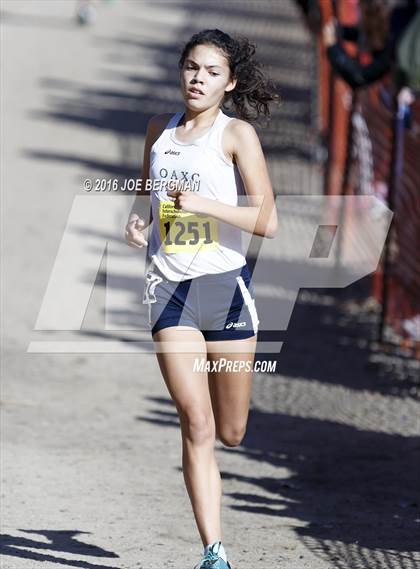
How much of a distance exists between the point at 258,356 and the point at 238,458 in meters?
2.36

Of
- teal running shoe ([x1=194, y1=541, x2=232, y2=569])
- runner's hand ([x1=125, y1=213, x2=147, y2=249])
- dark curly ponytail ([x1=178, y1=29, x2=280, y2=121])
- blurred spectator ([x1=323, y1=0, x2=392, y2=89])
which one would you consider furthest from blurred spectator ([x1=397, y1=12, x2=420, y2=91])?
teal running shoe ([x1=194, y1=541, x2=232, y2=569])

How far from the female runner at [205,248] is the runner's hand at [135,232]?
0.04ft

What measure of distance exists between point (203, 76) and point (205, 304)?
0.90 metres

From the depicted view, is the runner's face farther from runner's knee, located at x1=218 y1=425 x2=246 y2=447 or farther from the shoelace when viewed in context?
the shoelace

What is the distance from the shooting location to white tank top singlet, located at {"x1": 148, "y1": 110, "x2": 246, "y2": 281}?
5656mm

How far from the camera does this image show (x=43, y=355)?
10.6m

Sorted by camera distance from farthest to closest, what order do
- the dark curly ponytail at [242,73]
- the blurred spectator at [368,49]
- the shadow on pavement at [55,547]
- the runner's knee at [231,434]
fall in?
1. the blurred spectator at [368,49]
2. the shadow on pavement at [55,547]
3. the runner's knee at [231,434]
4. the dark curly ponytail at [242,73]

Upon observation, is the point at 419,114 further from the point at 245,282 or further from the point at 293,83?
the point at 293,83

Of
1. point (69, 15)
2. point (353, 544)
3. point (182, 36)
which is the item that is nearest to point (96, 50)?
point (182, 36)

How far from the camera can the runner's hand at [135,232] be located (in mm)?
5848

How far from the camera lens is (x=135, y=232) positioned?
5879 mm

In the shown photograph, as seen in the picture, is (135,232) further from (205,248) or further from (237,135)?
(237,135)

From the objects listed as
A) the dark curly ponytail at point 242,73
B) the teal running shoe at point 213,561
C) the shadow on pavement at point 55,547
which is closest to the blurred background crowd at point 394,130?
the dark curly ponytail at point 242,73

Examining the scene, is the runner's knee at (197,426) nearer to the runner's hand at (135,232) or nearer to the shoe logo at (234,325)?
the shoe logo at (234,325)
